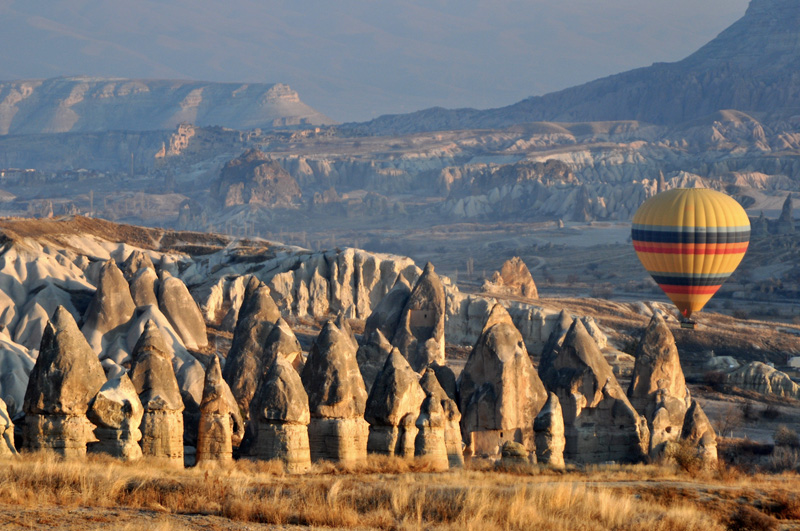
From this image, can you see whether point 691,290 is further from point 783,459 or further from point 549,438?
point 549,438

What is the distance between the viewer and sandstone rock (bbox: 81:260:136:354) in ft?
121

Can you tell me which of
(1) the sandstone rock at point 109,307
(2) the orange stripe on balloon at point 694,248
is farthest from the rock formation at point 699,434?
(2) the orange stripe on balloon at point 694,248

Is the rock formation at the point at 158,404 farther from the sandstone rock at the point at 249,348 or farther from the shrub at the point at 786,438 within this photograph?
the shrub at the point at 786,438

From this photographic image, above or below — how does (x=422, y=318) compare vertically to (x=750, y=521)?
above

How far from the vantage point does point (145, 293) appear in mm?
39938

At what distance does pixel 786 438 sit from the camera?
1361 inches


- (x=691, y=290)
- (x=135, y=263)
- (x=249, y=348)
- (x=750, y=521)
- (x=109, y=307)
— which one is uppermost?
(x=135, y=263)

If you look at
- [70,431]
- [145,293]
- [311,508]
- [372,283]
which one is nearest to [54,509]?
[311,508]

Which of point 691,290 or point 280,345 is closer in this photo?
point 280,345

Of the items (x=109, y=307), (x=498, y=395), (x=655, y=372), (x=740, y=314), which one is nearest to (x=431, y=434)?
(x=498, y=395)

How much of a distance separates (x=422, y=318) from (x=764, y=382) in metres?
18.6

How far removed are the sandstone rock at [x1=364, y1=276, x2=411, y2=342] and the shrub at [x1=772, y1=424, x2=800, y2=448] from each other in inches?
451

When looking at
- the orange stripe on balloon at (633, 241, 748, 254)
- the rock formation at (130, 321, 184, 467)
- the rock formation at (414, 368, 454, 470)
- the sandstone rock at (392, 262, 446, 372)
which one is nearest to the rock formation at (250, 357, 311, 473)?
the rock formation at (130, 321, 184, 467)

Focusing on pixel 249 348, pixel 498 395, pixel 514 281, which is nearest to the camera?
pixel 498 395
